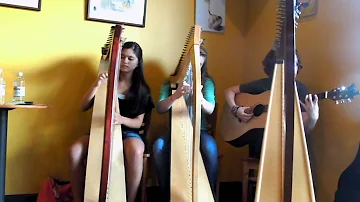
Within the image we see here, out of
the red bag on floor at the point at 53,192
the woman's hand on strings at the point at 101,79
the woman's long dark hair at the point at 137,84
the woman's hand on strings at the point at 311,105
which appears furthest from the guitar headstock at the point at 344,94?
the red bag on floor at the point at 53,192

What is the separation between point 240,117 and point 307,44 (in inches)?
22.4

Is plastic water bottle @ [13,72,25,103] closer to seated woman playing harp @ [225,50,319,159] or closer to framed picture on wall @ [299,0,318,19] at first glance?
seated woman playing harp @ [225,50,319,159]

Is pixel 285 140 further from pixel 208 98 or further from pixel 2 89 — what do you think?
pixel 2 89

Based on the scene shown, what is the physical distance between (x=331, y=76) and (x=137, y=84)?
103 cm

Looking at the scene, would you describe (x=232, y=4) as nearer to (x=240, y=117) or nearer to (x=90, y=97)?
(x=240, y=117)

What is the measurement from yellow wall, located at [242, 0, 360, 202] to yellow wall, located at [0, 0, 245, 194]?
2.98 feet

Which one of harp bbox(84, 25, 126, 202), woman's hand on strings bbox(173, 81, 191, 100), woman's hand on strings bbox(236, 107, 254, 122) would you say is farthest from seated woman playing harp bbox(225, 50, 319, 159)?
harp bbox(84, 25, 126, 202)

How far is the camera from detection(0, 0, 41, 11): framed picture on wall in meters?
2.06

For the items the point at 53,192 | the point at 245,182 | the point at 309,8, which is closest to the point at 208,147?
the point at 245,182

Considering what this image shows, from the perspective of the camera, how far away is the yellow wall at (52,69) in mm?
2115

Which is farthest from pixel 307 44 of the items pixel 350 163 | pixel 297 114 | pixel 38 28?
pixel 38 28

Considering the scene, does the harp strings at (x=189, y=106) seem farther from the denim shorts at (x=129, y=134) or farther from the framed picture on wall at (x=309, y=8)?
the framed picture on wall at (x=309, y=8)

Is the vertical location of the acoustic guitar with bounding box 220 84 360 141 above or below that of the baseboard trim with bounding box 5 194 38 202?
above

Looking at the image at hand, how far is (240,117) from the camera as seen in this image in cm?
206
